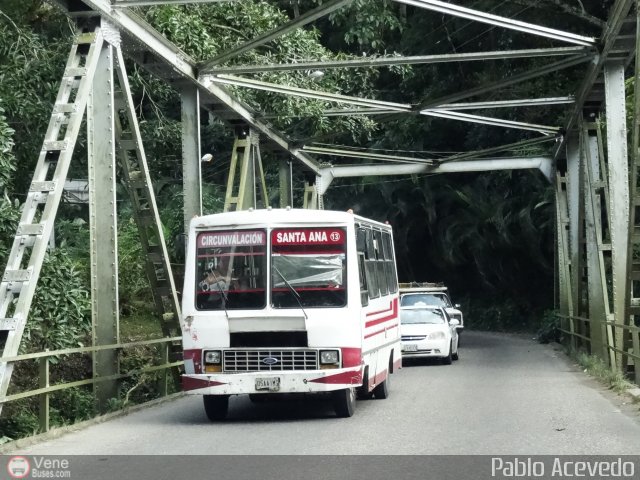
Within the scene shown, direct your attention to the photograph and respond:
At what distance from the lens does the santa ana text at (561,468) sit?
30.4 feet

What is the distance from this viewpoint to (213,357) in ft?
47.1

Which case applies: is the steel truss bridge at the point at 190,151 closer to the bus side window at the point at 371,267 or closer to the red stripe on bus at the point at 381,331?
the bus side window at the point at 371,267

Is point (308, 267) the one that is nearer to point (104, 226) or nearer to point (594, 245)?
point (104, 226)

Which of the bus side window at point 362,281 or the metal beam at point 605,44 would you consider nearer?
the bus side window at point 362,281

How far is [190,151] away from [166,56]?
2586 millimetres

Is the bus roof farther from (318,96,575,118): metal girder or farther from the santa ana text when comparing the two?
(318,96,575,118): metal girder

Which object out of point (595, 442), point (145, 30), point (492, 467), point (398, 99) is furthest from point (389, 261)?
point (398, 99)

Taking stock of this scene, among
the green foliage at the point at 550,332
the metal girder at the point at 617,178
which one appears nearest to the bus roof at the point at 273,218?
the metal girder at the point at 617,178

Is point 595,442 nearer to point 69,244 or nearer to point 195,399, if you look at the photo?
point 195,399

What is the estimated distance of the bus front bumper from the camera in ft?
45.8

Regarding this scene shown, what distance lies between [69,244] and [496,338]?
18.5 meters

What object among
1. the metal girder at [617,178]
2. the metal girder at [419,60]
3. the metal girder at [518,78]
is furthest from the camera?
the metal girder at [518,78]

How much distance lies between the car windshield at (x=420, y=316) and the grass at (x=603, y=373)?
3403 millimetres

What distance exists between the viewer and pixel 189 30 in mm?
21406
